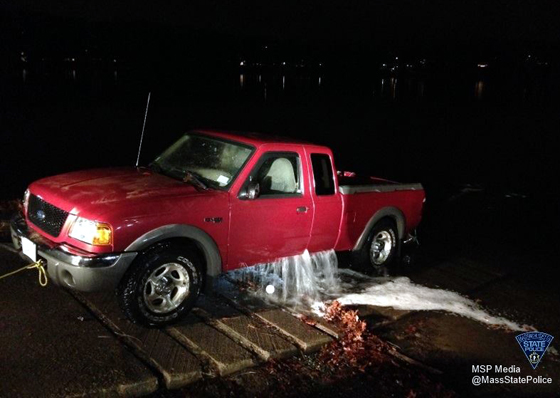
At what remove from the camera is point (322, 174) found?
6090 millimetres

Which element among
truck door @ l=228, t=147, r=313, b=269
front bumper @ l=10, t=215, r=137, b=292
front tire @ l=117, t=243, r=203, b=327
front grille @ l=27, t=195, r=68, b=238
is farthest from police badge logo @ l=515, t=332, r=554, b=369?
front grille @ l=27, t=195, r=68, b=238

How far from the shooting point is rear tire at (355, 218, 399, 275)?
22.7 ft

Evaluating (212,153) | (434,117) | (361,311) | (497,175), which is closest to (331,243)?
(361,311)

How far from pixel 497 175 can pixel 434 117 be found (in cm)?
1663

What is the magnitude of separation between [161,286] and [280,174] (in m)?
1.83

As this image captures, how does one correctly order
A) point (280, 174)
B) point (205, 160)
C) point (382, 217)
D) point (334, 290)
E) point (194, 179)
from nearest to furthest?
point (194, 179) < point (205, 160) < point (280, 174) < point (334, 290) < point (382, 217)

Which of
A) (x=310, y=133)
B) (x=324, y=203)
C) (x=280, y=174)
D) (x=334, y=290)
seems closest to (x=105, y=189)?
(x=280, y=174)

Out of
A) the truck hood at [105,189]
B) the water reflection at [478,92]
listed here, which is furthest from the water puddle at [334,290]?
the water reflection at [478,92]

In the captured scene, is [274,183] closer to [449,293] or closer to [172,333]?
[172,333]

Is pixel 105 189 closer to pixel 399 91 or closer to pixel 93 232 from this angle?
pixel 93 232

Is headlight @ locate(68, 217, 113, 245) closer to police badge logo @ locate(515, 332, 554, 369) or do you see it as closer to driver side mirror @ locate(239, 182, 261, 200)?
driver side mirror @ locate(239, 182, 261, 200)

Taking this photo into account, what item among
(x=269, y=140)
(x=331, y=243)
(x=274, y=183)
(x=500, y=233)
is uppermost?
(x=269, y=140)

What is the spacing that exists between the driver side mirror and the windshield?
178mm

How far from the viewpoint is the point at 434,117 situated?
3241 centimetres
